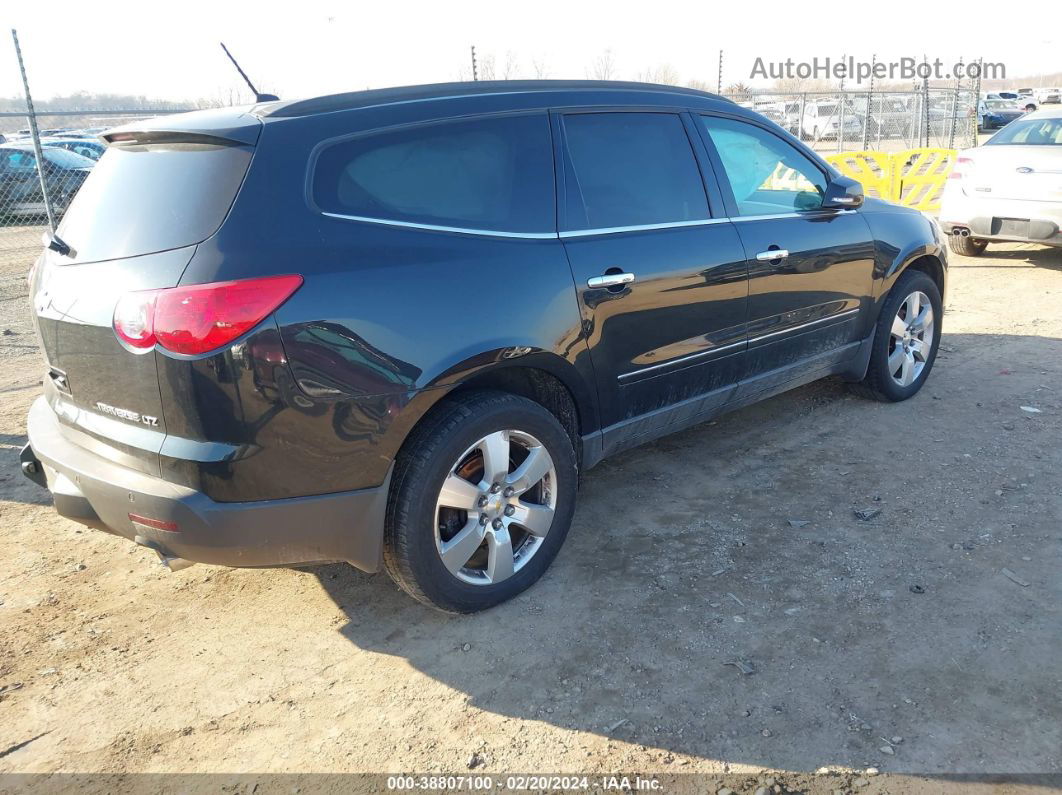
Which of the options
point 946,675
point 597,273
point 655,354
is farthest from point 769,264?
point 946,675

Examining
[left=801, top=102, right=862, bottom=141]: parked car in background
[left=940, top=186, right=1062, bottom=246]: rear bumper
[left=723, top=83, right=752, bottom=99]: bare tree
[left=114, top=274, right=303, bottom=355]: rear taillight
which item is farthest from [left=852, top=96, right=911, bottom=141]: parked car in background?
[left=114, top=274, right=303, bottom=355]: rear taillight

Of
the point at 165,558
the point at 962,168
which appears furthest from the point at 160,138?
the point at 962,168

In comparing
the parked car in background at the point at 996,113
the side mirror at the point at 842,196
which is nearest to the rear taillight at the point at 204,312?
the side mirror at the point at 842,196

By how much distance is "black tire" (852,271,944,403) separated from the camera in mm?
5016

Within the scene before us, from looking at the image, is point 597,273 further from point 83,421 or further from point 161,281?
point 83,421

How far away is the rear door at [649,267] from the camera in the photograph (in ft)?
11.1

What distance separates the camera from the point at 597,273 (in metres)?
3.32

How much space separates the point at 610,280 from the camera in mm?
3352

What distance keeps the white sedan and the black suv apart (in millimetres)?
5763

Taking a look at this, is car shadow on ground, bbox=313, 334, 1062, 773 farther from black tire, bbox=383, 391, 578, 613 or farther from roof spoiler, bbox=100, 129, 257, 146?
roof spoiler, bbox=100, 129, 257, 146

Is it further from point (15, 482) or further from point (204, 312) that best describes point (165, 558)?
point (15, 482)

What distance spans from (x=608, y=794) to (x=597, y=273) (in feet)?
6.11

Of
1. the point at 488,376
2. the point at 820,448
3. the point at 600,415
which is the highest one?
the point at 488,376

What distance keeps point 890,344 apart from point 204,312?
4.14 m
